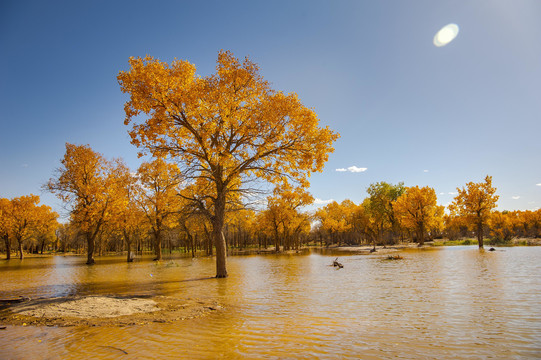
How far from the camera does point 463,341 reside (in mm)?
5770

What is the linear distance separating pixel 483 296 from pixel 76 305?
1374cm

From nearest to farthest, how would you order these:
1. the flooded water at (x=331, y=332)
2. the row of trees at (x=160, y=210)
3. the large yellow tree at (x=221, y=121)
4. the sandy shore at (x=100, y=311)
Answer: the flooded water at (x=331, y=332)
the sandy shore at (x=100, y=311)
the large yellow tree at (x=221, y=121)
the row of trees at (x=160, y=210)

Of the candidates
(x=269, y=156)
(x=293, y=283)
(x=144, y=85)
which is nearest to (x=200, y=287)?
(x=293, y=283)

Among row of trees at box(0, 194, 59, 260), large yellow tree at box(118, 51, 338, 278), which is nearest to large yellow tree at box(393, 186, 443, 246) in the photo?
large yellow tree at box(118, 51, 338, 278)

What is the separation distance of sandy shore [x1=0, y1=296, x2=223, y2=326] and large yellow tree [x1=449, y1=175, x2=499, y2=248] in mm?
47385

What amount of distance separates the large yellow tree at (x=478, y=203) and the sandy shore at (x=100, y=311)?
47.4 m

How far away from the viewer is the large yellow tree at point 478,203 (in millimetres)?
43156

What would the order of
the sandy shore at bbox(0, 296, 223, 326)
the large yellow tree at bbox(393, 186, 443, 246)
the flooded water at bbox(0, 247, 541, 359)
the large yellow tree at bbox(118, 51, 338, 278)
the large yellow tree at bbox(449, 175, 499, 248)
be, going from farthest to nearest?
the large yellow tree at bbox(393, 186, 443, 246) < the large yellow tree at bbox(449, 175, 499, 248) < the large yellow tree at bbox(118, 51, 338, 278) < the sandy shore at bbox(0, 296, 223, 326) < the flooded water at bbox(0, 247, 541, 359)

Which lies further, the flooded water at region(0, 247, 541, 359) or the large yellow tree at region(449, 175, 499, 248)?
the large yellow tree at region(449, 175, 499, 248)

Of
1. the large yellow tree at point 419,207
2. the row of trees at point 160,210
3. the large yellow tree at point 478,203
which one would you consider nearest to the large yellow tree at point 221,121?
the row of trees at point 160,210

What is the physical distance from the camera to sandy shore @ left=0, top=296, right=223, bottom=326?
25.7ft

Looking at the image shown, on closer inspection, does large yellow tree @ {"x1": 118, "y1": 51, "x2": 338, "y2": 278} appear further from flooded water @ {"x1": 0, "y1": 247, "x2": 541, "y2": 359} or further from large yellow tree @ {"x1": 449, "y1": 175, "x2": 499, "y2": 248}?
large yellow tree @ {"x1": 449, "y1": 175, "x2": 499, "y2": 248}

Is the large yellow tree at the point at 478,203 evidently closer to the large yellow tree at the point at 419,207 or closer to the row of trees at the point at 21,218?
the large yellow tree at the point at 419,207

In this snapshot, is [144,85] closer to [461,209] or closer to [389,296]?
[389,296]
